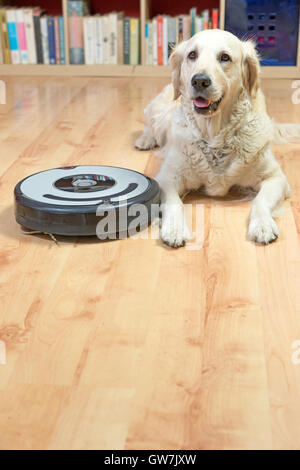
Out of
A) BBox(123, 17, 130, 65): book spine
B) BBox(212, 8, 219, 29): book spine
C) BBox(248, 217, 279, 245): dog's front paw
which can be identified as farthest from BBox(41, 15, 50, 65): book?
BBox(248, 217, 279, 245): dog's front paw

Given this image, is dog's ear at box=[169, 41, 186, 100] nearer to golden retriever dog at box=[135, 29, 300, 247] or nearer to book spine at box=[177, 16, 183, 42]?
golden retriever dog at box=[135, 29, 300, 247]

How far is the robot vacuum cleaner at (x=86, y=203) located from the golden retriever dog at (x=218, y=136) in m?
0.10

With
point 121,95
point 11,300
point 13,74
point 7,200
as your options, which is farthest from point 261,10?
point 11,300

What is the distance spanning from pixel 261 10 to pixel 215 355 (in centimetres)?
339

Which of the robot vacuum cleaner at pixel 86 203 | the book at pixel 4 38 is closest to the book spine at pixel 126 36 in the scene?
the book at pixel 4 38

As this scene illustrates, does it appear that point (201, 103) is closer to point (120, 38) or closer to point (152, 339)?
point (152, 339)

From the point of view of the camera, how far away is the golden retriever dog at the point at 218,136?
208 centimetres

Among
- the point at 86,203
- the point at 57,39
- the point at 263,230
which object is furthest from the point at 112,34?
the point at 263,230

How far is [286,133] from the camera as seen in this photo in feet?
10.2

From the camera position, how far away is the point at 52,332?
154 cm

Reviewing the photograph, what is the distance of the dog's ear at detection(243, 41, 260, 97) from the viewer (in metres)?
2.20

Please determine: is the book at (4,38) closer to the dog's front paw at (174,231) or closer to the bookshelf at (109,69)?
the bookshelf at (109,69)
